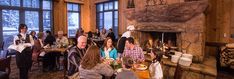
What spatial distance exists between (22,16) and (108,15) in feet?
13.5

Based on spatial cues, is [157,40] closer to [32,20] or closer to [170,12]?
[170,12]

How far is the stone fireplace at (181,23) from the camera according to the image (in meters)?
5.04

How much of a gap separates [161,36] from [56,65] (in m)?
3.89

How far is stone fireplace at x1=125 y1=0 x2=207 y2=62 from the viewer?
5.04m

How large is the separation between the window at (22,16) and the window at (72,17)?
44.2 inches

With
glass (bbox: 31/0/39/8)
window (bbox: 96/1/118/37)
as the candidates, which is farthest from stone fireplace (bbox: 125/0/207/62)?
glass (bbox: 31/0/39/8)

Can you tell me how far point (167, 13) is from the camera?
5.80 metres

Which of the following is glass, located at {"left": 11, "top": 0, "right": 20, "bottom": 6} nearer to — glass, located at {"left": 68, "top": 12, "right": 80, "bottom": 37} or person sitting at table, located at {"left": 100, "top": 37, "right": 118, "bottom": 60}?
glass, located at {"left": 68, "top": 12, "right": 80, "bottom": 37}

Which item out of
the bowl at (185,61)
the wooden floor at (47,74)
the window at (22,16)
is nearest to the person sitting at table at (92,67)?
the wooden floor at (47,74)

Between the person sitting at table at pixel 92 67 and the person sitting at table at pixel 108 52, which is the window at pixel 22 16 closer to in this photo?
the person sitting at table at pixel 108 52

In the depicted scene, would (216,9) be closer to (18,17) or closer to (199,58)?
(199,58)

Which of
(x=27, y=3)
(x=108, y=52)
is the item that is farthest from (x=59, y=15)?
(x=108, y=52)

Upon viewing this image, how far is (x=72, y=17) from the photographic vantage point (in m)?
10.2

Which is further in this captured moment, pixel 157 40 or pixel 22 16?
pixel 22 16
